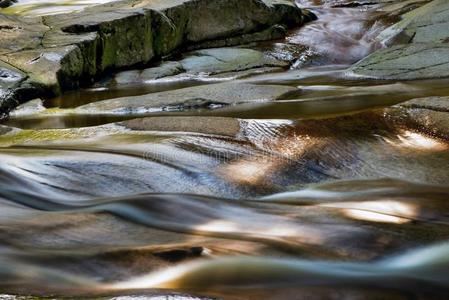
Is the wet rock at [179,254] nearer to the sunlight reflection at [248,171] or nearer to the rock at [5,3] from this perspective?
the sunlight reflection at [248,171]

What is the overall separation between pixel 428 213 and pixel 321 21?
1147 cm

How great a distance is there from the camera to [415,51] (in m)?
9.02

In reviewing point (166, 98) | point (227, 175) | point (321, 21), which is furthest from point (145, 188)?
point (321, 21)

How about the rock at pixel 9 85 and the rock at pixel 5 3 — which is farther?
the rock at pixel 5 3

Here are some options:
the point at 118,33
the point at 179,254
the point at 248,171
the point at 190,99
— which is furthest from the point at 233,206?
the point at 118,33

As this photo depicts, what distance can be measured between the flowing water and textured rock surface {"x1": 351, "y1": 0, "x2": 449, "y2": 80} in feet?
5.22

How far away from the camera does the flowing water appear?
7.58ft

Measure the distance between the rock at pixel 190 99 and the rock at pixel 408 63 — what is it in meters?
1.87

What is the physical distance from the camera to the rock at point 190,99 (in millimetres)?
7020

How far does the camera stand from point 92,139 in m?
5.11

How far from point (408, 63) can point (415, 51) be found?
23.5 inches

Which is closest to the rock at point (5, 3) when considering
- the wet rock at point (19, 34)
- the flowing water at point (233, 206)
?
the wet rock at point (19, 34)

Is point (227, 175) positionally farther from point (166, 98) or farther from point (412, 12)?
point (412, 12)

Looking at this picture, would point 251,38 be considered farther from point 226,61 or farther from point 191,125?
point 191,125
